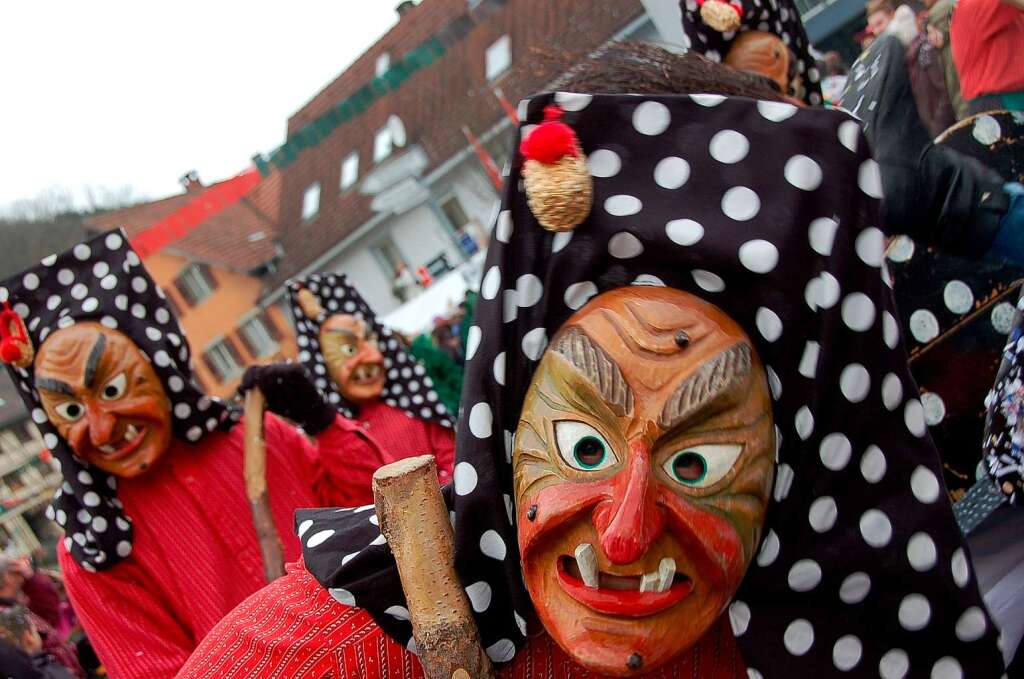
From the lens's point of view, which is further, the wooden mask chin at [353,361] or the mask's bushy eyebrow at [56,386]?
the wooden mask chin at [353,361]

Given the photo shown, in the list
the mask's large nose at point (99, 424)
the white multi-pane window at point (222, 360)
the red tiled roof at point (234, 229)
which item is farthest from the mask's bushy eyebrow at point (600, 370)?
the white multi-pane window at point (222, 360)

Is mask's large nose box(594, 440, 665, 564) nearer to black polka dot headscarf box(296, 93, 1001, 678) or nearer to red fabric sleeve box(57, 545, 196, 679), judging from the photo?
black polka dot headscarf box(296, 93, 1001, 678)

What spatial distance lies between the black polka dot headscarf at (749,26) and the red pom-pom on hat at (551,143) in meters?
1.53

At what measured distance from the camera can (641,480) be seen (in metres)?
1.18

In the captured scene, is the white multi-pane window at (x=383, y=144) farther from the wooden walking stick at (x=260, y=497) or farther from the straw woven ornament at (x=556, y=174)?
the straw woven ornament at (x=556, y=174)

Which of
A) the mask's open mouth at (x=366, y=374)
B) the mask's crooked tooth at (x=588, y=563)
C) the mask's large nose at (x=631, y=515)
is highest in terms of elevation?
the mask's open mouth at (x=366, y=374)

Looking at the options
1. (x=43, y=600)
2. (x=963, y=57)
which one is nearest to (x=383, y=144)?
(x=43, y=600)

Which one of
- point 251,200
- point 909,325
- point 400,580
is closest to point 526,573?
point 400,580

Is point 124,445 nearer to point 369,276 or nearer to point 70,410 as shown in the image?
point 70,410

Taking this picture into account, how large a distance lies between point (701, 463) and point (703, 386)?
12 centimetres

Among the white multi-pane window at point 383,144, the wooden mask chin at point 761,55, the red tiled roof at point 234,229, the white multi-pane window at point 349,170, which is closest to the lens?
the wooden mask chin at point 761,55

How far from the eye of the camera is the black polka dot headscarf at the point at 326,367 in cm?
422

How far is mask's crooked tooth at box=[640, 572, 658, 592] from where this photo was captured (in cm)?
119

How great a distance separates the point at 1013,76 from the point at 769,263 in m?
1.82
